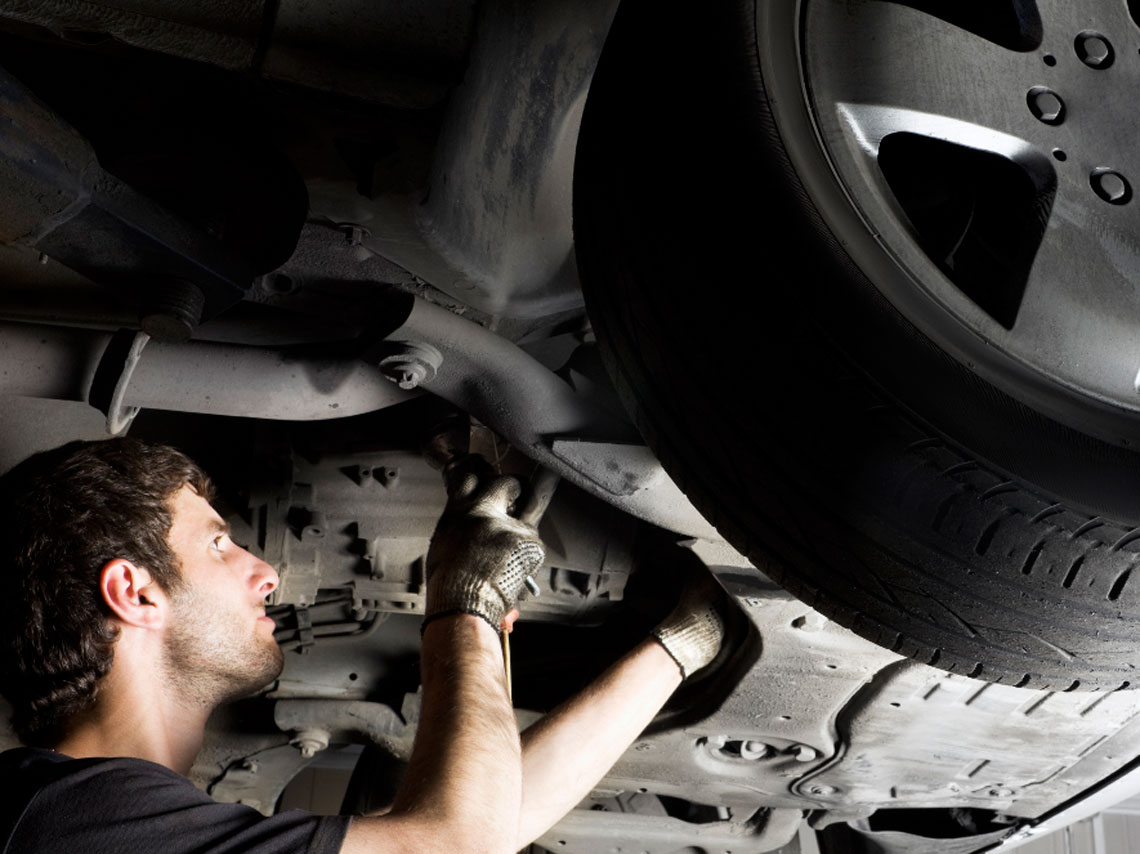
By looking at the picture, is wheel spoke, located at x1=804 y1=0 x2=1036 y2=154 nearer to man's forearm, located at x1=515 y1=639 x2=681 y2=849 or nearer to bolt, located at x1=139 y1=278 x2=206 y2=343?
bolt, located at x1=139 y1=278 x2=206 y2=343

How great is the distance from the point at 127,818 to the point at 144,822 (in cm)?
1

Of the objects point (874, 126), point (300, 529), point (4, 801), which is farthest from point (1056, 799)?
point (4, 801)

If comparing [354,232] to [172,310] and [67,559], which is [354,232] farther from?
[67,559]

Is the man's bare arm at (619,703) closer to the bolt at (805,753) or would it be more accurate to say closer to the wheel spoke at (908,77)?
the bolt at (805,753)

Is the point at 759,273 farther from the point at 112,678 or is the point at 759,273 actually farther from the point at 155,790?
the point at 112,678

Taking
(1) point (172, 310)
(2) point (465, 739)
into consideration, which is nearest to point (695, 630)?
(2) point (465, 739)

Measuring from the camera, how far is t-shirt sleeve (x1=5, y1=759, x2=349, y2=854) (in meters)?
1.00

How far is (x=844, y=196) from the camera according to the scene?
895 mm

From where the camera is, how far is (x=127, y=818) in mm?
1017

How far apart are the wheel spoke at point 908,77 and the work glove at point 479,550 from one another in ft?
2.22

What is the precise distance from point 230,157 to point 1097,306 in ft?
2.64

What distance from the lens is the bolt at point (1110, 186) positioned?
3.14ft

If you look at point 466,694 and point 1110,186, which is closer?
point 1110,186

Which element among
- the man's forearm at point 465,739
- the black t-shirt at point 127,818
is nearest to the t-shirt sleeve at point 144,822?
the black t-shirt at point 127,818
